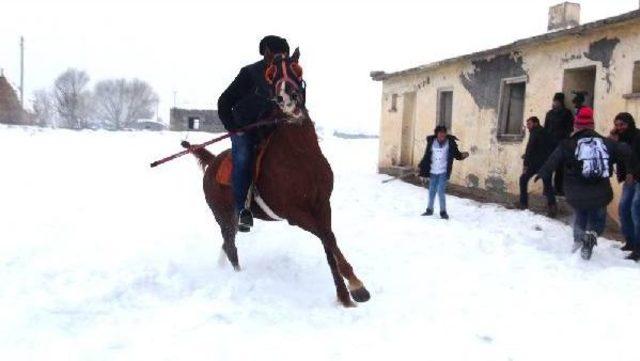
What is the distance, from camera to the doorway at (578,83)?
1050 centimetres

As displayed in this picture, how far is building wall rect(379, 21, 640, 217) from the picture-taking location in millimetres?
9219

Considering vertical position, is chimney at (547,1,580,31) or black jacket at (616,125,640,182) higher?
chimney at (547,1,580,31)

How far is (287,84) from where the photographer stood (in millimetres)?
4285

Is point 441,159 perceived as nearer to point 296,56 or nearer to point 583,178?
point 583,178

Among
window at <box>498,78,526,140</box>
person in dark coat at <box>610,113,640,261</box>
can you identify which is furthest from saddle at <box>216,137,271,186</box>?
window at <box>498,78,526,140</box>

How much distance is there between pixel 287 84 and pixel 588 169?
13.5 ft

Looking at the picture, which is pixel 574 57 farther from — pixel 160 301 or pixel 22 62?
pixel 22 62

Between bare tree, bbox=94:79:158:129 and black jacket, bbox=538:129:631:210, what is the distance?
9272cm

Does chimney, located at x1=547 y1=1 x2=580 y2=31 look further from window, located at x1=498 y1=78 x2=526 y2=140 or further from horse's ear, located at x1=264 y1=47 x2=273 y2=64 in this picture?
horse's ear, located at x1=264 y1=47 x2=273 y2=64

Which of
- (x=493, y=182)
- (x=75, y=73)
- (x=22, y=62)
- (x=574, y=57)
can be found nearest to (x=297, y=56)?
(x=574, y=57)

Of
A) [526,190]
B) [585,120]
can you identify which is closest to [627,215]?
[585,120]

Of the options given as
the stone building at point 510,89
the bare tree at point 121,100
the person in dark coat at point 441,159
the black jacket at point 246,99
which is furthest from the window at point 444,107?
the bare tree at point 121,100

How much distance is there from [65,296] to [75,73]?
87.4m

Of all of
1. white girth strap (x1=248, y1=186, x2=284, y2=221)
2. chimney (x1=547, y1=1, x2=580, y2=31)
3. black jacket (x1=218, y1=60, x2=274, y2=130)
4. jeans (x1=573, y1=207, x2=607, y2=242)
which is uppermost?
chimney (x1=547, y1=1, x2=580, y2=31)
